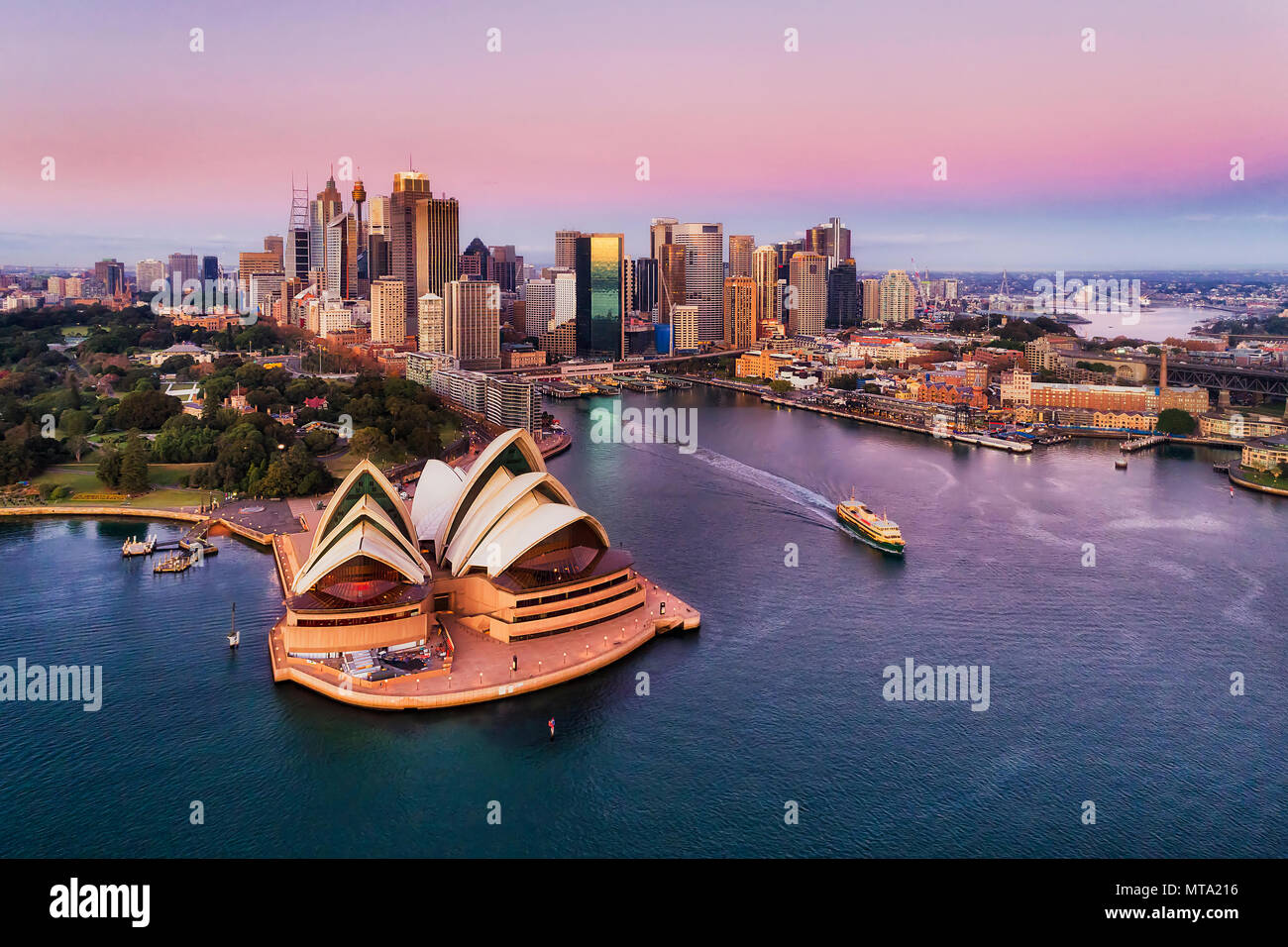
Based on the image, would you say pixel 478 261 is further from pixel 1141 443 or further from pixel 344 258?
pixel 1141 443

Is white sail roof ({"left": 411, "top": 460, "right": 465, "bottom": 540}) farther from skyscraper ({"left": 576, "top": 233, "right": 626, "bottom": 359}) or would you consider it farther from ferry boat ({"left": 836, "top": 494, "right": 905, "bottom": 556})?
skyscraper ({"left": 576, "top": 233, "right": 626, "bottom": 359})

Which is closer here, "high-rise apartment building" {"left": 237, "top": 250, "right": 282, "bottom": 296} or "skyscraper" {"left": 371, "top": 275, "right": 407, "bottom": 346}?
"skyscraper" {"left": 371, "top": 275, "right": 407, "bottom": 346}

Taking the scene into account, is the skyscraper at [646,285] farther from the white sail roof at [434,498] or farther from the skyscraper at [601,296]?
the white sail roof at [434,498]

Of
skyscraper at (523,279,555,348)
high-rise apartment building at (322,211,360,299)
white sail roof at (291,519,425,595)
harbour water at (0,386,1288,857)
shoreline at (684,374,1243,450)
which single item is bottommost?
harbour water at (0,386,1288,857)

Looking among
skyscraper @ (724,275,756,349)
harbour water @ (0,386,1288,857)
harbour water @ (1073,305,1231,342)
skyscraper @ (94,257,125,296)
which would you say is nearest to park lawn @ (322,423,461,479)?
Result: harbour water @ (0,386,1288,857)

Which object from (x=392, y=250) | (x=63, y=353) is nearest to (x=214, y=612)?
(x=63, y=353)

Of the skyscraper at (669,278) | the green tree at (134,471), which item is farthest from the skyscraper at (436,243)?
the green tree at (134,471)

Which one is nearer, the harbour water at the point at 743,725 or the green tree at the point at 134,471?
the harbour water at the point at 743,725

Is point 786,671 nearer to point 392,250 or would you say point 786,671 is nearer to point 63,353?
point 63,353
